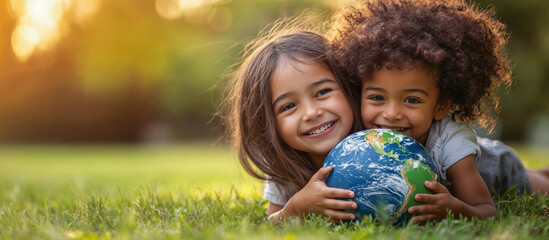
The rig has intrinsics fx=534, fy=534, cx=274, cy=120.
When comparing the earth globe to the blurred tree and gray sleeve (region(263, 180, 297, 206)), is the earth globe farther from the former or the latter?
the blurred tree

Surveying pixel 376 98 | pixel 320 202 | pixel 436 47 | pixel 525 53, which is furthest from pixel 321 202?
pixel 525 53

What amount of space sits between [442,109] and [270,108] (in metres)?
1.38

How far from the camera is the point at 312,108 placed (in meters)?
4.22

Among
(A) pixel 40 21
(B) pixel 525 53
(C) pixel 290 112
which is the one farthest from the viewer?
(A) pixel 40 21

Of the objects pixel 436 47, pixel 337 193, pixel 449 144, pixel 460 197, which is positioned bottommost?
pixel 460 197

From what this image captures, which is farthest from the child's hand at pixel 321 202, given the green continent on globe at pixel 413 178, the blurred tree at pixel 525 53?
the blurred tree at pixel 525 53

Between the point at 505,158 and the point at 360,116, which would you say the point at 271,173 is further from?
the point at 505,158

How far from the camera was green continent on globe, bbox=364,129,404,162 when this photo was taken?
11.7 feet

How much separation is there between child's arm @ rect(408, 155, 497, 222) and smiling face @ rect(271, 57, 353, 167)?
36.5 inches

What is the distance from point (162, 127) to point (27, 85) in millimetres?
8761

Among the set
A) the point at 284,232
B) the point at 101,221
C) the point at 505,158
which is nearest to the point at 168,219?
the point at 101,221

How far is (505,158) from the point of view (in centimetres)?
503

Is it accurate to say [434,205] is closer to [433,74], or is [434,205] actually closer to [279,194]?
[433,74]

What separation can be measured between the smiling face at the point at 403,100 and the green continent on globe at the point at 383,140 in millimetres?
263
